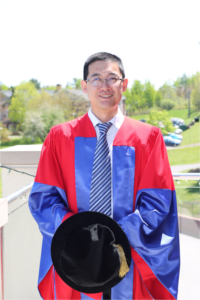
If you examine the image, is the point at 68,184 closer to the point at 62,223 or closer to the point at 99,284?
the point at 62,223

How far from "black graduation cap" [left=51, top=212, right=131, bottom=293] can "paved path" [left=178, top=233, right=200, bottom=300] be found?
5.87ft

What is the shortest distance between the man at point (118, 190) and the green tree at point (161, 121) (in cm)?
4239

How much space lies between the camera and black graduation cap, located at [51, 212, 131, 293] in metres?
1.18

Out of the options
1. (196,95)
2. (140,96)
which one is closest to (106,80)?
(196,95)

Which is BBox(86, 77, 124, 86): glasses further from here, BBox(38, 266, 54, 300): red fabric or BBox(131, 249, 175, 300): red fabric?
BBox(38, 266, 54, 300): red fabric

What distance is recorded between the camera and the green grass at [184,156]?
35062mm

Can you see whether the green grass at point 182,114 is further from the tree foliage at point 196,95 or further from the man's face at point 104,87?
the man's face at point 104,87

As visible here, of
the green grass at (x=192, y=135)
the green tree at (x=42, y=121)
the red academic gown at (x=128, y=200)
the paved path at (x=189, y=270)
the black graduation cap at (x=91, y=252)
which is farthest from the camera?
the green tree at (x=42, y=121)

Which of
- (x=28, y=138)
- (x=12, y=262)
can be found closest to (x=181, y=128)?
(x=28, y=138)

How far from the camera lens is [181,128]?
44.5m

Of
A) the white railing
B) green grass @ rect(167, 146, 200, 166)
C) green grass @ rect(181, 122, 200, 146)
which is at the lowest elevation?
green grass @ rect(167, 146, 200, 166)

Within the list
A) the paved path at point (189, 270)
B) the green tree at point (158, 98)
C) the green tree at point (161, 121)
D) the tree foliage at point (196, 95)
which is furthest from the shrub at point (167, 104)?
the paved path at point (189, 270)

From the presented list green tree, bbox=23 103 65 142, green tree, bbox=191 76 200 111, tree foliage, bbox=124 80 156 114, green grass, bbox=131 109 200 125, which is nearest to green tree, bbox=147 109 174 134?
green grass, bbox=131 109 200 125

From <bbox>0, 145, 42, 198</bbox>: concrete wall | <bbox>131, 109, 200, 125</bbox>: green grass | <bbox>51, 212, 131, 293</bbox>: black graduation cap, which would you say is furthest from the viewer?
<bbox>131, 109, 200, 125</bbox>: green grass
